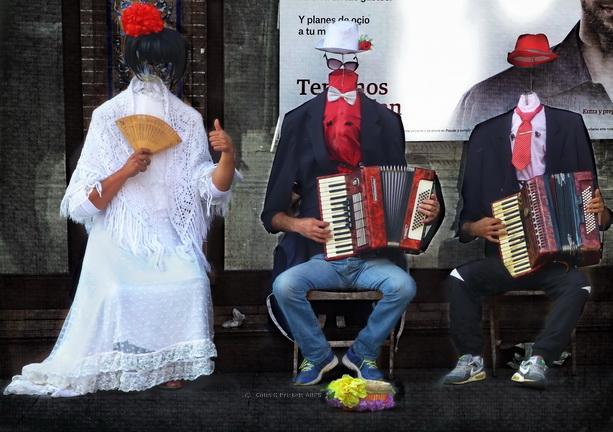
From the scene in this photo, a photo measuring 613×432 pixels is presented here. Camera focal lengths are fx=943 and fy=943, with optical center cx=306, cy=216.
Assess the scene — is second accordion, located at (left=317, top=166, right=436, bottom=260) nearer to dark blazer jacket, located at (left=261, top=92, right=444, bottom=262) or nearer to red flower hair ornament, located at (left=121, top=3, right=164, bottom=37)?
dark blazer jacket, located at (left=261, top=92, right=444, bottom=262)

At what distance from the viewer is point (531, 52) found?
17.3 feet

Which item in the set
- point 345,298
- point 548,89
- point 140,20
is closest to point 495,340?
point 345,298

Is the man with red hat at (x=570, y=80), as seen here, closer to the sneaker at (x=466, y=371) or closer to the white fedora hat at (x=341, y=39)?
the white fedora hat at (x=341, y=39)

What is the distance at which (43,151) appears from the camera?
5.52m

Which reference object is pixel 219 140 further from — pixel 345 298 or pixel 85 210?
pixel 345 298

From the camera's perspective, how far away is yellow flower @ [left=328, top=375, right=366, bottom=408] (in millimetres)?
4832

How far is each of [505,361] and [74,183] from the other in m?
2.74

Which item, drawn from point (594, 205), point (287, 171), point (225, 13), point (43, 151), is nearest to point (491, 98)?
point (594, 205)

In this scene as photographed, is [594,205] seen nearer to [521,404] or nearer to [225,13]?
[521,404]

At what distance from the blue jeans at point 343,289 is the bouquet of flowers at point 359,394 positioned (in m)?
0.22

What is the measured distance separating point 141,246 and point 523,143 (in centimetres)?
222

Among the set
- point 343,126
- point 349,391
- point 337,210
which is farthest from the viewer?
point 343,126

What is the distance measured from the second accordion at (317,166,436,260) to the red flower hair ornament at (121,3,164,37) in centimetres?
119

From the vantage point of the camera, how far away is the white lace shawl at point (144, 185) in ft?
16.6
